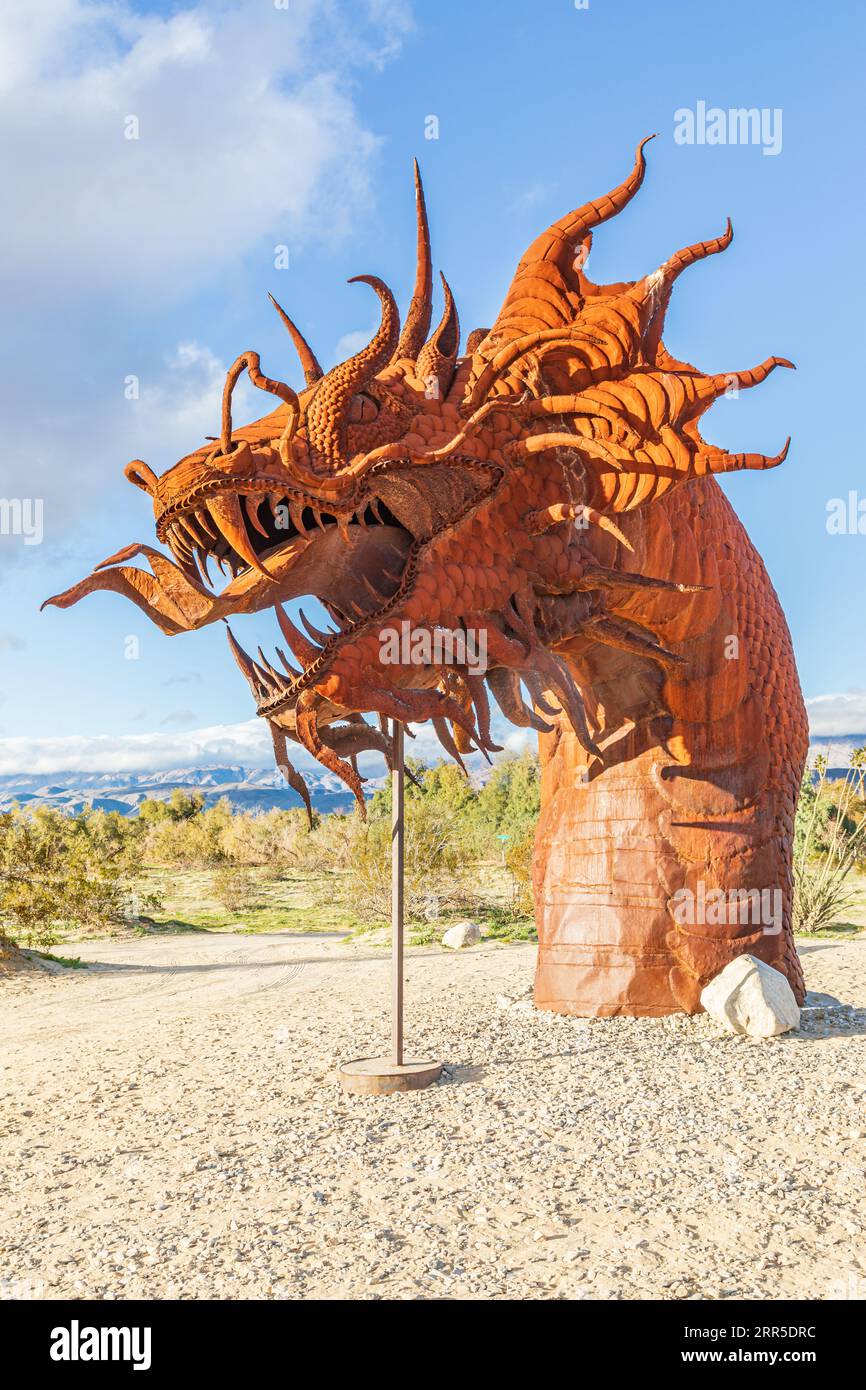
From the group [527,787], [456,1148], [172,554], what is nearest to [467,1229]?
[456,1148]

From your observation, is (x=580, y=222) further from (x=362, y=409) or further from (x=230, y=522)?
(x=230, y=522)

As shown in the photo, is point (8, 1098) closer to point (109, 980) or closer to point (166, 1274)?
point (166, 1274)

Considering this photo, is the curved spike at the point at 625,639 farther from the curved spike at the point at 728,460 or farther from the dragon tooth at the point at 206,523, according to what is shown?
the dragon tooth at the point at 206,523

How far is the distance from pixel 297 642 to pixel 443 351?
5.96 ft

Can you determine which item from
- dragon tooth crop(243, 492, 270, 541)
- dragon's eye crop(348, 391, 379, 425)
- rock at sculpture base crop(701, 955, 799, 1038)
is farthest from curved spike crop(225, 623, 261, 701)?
rock at sculpture base crop(701, 955, 799, 1038)

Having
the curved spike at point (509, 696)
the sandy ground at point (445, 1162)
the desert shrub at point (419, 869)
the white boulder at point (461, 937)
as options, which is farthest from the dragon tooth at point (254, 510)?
the desert shrub at point (419, 869)

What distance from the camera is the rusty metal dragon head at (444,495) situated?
4379 mm

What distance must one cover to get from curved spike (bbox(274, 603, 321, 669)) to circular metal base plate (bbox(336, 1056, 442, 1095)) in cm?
219

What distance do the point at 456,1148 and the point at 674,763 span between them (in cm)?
292

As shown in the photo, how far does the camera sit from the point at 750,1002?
607cm

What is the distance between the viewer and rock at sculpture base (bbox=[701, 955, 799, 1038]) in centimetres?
605

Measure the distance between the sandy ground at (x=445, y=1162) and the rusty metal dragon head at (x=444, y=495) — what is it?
1.70 meters

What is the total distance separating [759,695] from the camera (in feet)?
21.4

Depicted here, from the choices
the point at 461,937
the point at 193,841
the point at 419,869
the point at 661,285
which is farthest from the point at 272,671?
the point at 193,841
